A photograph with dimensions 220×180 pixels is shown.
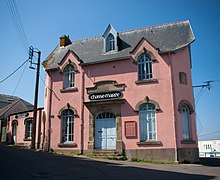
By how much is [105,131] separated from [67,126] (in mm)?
3251

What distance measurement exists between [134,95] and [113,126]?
8.83 ft

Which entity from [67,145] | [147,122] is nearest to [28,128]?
[67,145]

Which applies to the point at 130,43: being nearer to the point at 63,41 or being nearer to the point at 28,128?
the point at 63,41

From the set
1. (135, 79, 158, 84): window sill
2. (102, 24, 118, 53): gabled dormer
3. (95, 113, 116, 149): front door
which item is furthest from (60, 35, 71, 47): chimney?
(135, 79, 158, 84): window sill

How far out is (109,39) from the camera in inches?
763

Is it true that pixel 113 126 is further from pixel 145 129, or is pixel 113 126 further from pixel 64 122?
pixel 64 122

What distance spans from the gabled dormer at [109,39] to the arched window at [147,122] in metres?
5.68

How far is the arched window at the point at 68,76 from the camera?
63.2 ft

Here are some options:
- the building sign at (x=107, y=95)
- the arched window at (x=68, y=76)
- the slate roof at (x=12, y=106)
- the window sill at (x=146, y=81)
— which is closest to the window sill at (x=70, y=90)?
the arched window at (x=68, y=76)

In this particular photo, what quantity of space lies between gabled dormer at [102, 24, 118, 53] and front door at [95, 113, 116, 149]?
5407 mm

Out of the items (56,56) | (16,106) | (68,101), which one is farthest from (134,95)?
(16,106)

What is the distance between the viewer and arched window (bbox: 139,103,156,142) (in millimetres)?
15828

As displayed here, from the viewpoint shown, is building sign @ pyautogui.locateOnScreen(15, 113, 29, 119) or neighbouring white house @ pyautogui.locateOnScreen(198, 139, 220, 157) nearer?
building sign @ pyautogui.locateOnScreen(15, 113, 29, 119)

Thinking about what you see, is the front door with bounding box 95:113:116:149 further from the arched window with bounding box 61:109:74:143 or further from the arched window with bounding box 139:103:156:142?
the arched window with bounding box 61:109:74:143
